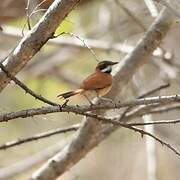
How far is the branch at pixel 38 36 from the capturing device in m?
2.44

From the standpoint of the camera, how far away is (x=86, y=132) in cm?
330

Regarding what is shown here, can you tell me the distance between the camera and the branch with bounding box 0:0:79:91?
8.02 feet

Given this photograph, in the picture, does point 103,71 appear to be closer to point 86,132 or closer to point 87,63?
point 86,132

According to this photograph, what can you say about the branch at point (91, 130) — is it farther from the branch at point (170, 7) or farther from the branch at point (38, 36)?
the branch at point (38, 36)

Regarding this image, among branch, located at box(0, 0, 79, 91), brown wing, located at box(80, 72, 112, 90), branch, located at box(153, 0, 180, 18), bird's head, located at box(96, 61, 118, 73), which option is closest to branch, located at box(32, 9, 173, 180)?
brown wing, located at box(80, 72, 112, 90)

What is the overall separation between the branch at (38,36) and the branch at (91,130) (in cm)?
86

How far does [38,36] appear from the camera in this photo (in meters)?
2.48

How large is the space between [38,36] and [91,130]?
0.92 meters

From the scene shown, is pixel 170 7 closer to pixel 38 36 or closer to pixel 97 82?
pixel 38 36

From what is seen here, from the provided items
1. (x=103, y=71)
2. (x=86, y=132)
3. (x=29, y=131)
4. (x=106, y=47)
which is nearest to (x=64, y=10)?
(x=86, y=132)

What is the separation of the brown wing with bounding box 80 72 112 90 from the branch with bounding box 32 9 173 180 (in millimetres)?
139

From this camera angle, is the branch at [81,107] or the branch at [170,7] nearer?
the branch at [81,107]

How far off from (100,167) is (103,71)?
2.81 m

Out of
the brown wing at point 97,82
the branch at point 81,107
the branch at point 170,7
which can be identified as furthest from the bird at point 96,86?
the branch at point 81,107
